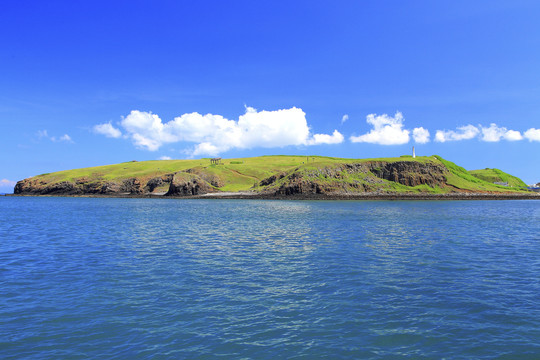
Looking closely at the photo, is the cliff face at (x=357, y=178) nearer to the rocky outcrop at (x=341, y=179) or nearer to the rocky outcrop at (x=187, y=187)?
the rocky outcrop at (x=341, y=179)

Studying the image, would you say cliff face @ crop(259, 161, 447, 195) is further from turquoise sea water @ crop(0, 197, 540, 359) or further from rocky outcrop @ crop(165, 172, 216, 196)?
turquoise sea water @ crop(0, 197, 540, 359)

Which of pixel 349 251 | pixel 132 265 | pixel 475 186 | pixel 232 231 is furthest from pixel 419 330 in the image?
pixel 475 186

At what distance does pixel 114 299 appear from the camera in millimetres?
17062

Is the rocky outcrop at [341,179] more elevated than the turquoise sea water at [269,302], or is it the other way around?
the rocky outcrop at [341,179]

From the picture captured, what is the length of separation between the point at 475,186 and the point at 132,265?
203815 millimetres

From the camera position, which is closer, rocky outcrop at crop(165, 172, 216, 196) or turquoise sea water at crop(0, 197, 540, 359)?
turquoise sea water at crop(0, 197, 540, 359)

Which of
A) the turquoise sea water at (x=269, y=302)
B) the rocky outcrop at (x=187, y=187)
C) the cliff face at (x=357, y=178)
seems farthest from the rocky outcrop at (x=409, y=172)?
the turquoise sea water at (x=269, y=302)

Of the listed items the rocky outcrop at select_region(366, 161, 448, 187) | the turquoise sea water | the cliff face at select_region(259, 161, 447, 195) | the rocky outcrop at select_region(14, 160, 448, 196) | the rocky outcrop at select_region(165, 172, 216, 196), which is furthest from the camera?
the rocky outcrop at select_region(165, 172, 216, 196)

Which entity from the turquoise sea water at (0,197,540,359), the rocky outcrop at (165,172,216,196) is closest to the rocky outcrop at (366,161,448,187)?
the rocky outcrop at (165,172,216,196)

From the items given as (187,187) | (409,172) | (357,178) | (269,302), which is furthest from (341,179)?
(269,302)

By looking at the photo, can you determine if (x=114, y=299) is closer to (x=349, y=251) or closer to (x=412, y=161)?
(x=349, y=251)

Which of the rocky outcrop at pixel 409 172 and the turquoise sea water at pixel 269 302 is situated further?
the rocky outcrop at pixel 409 172

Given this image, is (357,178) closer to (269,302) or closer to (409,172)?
(409,172)

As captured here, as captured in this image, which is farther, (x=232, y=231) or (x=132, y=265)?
(x=232, y=231)
